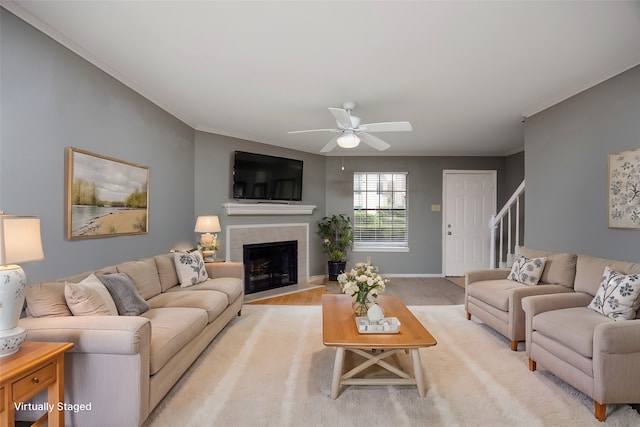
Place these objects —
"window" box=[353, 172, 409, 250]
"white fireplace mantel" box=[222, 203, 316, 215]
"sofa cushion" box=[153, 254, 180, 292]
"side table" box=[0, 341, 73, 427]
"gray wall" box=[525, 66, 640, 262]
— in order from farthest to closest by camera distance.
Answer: "window" box=[353, 172, 409, 250], "white fireplace mantel" box=[222, 203, 316, 215], "sofa cushion" box=[153, 254, 180, 292], "gray wall" box=[525, 66, 640, 262], "side table" box=[0, 341, 73, 427]

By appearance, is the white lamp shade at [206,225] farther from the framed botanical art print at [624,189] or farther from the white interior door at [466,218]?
the white interior door at [466,218]

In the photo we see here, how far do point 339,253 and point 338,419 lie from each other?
4317 mm

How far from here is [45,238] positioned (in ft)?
7.78

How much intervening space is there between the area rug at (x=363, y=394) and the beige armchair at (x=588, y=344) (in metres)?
0.16

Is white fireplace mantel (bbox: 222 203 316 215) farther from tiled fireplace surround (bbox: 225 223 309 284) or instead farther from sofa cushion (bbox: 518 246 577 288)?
sofa cushion (bbox: 518 246 577 288)

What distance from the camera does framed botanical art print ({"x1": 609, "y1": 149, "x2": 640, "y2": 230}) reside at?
2824 mm

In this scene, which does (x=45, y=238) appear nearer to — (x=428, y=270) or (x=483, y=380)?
(x=483, y=380)

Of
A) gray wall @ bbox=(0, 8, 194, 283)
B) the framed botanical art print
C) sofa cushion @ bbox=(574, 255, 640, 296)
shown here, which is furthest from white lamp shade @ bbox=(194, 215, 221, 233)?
the framed botanical art print

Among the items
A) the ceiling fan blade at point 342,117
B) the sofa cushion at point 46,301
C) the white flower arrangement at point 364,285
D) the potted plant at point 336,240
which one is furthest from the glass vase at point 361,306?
the potted plant at point 336,240

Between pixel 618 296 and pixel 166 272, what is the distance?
4040 mm

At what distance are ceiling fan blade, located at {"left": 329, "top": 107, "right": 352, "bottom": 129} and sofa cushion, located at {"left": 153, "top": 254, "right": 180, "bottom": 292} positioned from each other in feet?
7.89

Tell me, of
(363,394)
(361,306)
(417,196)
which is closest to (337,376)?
(363,394)

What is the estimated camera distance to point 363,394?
2.35 m

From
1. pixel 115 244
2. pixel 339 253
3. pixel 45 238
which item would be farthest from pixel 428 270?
pixel 45 238
